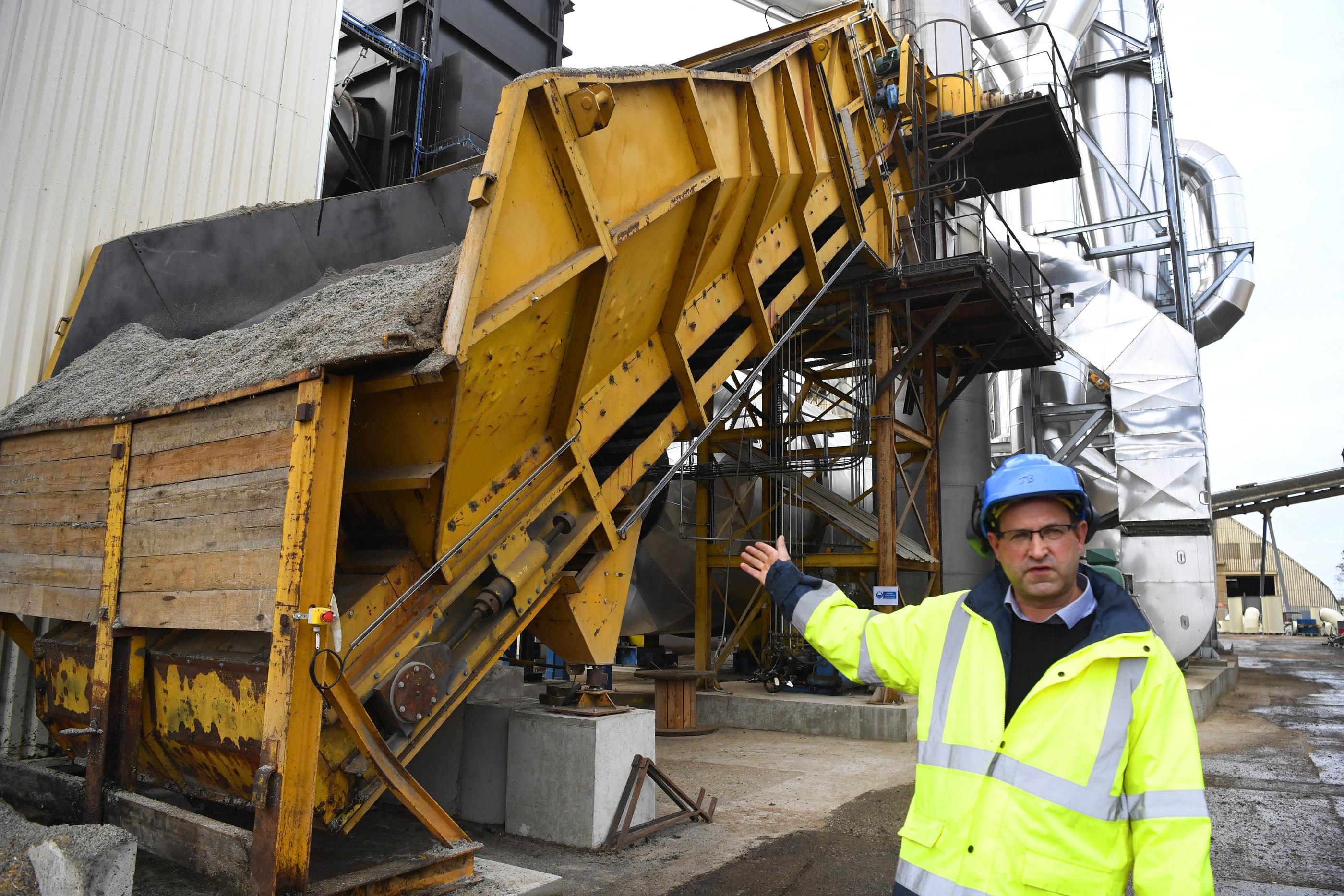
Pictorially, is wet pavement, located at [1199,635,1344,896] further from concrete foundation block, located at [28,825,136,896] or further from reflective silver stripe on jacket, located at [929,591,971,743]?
concrete foundation block, located at [28,825,136,896]

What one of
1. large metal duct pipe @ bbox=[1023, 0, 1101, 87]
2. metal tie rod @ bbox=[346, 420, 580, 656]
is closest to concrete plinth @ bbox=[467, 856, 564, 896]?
metal tie rod @ bbox=[346, 420, 580, 656]

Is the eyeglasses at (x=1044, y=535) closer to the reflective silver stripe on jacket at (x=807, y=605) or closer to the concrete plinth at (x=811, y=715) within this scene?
the reflective silver stripe on jacket at (x=807, y=605)

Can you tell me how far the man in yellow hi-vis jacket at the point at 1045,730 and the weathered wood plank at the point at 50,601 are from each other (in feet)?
12.3

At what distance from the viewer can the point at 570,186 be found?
4180 millimetres

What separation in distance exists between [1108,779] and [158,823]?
352 centimetres

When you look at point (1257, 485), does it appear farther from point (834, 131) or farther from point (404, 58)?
point (404, 58)

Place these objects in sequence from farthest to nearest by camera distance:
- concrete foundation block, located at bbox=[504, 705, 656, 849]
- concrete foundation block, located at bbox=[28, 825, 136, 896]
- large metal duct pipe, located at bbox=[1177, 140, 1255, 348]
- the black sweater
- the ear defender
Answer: large metal duct pipe, located at bbox=[1177, 140, 1255, 348], concrete foundation block, located at bbox=[504, 705, 656, 849], concrete foundation block, located at bbox=[28, 825, 136, 896], the ear defender, the black sweater

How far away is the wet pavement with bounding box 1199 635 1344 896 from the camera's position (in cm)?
486

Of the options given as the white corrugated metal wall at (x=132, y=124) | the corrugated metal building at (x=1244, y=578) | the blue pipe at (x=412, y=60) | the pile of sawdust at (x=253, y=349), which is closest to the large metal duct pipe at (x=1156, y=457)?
the blue pipe at (x=412, y=60)

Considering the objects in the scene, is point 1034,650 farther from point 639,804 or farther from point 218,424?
point 639,804

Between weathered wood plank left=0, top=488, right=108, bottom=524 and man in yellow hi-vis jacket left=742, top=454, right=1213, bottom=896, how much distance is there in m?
3.83

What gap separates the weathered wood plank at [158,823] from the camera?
127 inches

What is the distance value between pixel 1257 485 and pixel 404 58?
25.0 m

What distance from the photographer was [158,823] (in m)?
3.51
